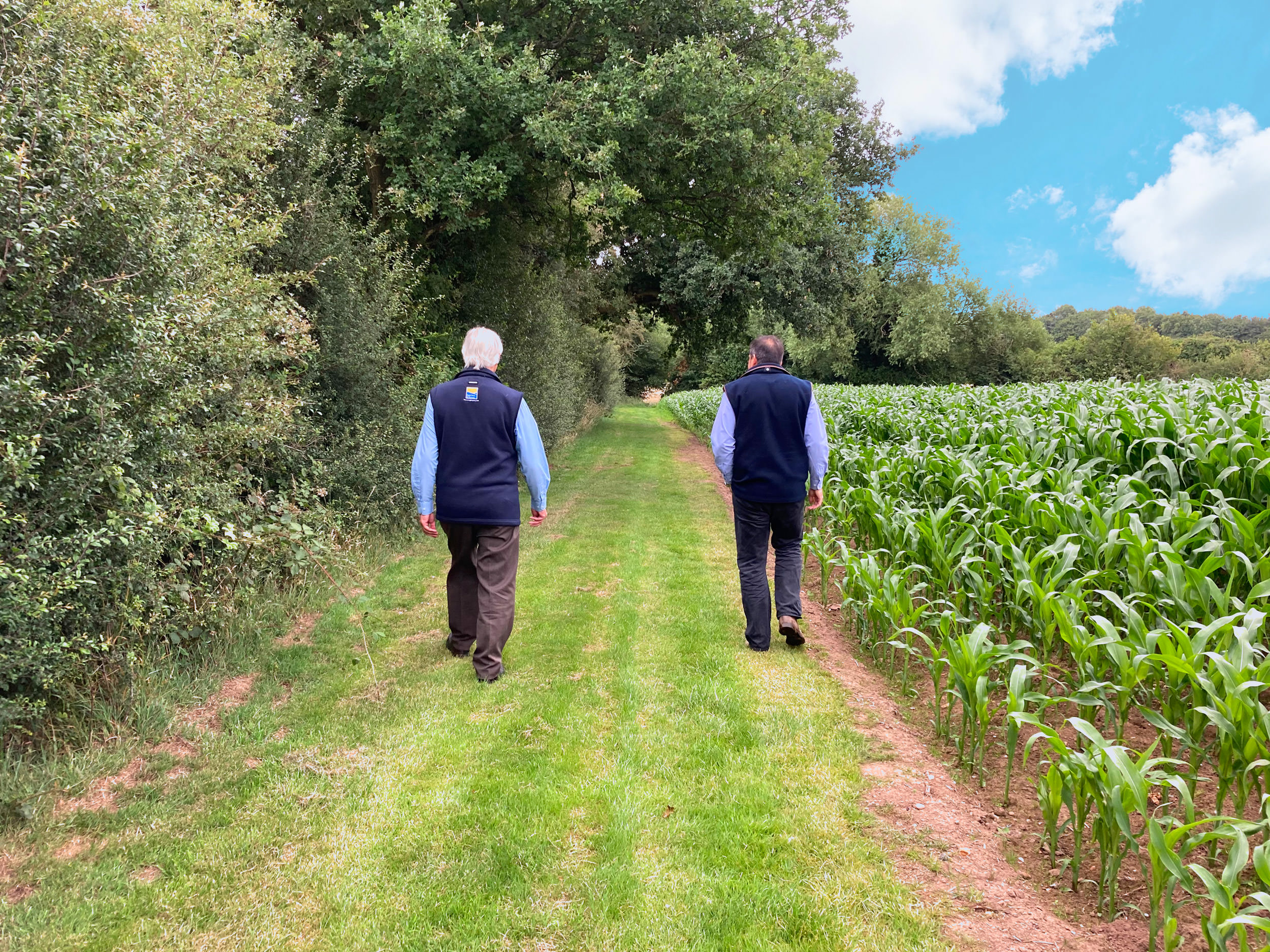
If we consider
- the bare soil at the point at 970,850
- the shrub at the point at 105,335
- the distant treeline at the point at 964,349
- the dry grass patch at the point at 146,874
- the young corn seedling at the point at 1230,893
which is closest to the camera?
the young corn seedling at the point at 1230,893

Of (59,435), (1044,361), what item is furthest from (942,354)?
(59,435)

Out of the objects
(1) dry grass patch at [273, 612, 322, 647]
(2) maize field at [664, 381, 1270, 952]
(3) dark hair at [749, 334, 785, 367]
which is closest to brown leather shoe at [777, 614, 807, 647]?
(2) maize field at [664, 381, 1270, 952]

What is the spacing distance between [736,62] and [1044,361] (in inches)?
1635

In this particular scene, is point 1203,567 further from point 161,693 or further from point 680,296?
point 680,296

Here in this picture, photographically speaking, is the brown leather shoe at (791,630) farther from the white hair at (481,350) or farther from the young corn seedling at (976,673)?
the white hair at (481,350)

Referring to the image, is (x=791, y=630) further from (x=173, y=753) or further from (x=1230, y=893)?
(x=173, y=753)

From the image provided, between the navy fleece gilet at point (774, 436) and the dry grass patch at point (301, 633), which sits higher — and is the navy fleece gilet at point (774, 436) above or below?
above

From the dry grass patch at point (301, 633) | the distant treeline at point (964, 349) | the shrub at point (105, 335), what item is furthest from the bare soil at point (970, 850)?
the distant treeline at point (964, 349)

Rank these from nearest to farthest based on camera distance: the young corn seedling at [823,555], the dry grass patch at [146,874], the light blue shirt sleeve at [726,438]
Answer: the dry grass patch at [146,874], the light blue shirt sleeve at [726,438], the young corn seedling at [823,555]

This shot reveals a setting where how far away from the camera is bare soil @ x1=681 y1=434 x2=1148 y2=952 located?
2211mm

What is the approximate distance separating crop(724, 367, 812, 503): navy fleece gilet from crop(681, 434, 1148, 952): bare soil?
1.42 m

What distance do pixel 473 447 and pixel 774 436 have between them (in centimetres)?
195

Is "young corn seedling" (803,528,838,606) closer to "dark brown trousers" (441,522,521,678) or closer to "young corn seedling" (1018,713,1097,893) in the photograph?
"dark brown trousers" (441,522,521,678)

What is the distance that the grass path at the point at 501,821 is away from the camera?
2.21 metres
